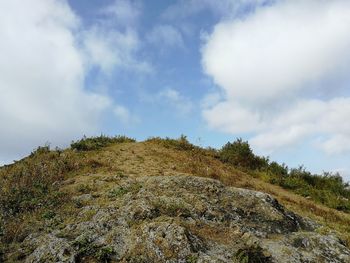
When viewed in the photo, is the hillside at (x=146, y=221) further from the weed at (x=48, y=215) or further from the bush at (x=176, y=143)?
the bush at (x=176, y=143)

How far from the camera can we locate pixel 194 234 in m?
12.2

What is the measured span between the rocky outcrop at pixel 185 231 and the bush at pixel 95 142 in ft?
28.8

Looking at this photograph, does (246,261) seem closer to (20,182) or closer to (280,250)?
(280,250)

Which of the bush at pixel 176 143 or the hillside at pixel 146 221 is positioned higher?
the bush at pixel 176 143

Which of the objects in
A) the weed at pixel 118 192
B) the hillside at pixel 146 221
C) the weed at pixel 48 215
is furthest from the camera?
the weed at pixel 118 192

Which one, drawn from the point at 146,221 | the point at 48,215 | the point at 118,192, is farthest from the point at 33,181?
the point at 146,221

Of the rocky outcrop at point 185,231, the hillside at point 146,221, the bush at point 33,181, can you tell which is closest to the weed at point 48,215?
the hillside at point 146,221

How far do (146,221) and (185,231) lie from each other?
1.33 meters

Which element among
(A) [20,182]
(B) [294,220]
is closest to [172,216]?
(B) [294,220]

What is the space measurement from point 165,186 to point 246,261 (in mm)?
4913

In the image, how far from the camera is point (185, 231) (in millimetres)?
11938

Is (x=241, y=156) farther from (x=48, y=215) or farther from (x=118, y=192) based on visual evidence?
(x=48, y=215)

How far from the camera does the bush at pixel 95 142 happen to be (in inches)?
949

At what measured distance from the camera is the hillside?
1164 cm
